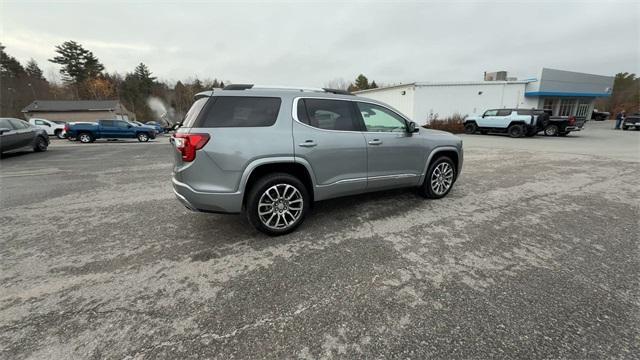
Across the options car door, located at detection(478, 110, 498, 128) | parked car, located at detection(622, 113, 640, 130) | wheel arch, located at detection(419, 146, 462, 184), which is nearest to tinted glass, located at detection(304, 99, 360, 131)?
wheel arch, located at detection(419, 146, 462, 184)

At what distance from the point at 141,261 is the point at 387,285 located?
8.63 ft

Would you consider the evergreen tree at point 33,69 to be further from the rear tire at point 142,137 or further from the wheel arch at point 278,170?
the wheel arch at point 278,170

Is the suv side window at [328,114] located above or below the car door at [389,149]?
above

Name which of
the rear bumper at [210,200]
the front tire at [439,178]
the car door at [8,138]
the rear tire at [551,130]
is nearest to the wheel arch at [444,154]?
the front tire at [439,178]

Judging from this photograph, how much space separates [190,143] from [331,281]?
84.0 inches

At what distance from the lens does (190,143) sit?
296 cm

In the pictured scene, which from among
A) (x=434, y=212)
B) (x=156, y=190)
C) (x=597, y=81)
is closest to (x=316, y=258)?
(x=434, y=212)

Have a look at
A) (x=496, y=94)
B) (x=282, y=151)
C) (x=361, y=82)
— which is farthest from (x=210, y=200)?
(x=361, y=82)

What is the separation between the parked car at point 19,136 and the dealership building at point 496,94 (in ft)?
79.2

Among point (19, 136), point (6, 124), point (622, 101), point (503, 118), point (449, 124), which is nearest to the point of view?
point (6, 124)

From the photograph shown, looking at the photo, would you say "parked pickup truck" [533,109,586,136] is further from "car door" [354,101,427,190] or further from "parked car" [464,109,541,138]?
"car door" [354,101,427,190]

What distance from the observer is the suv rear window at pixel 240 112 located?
3045mm

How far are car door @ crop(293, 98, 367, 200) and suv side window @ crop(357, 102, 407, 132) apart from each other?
0.61 feet

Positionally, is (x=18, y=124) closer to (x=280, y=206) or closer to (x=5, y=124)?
(x=5, y=124)
